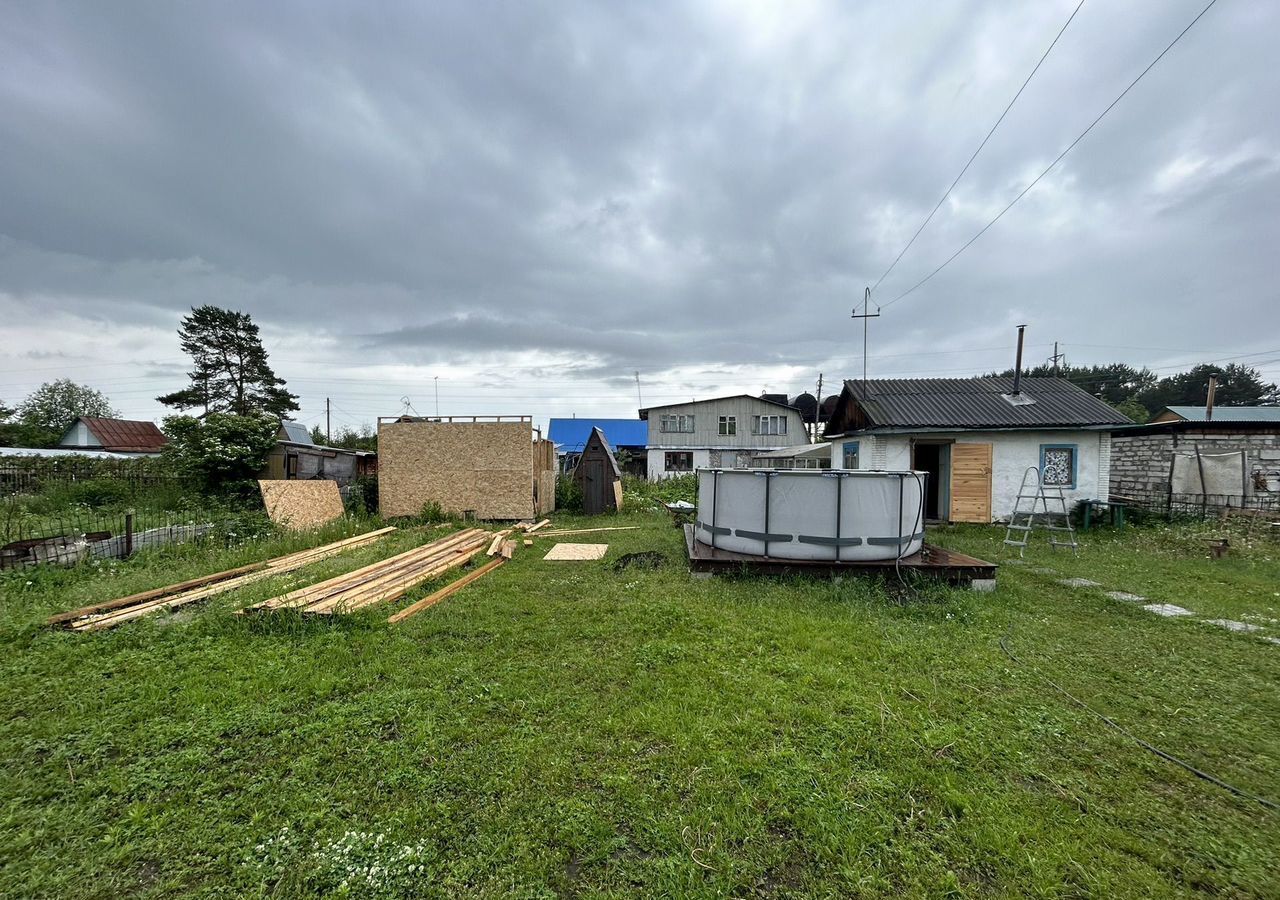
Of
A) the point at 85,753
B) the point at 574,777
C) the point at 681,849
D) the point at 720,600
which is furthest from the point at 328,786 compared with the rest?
the point at 720,600

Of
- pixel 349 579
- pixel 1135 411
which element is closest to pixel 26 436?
pixel 349 579

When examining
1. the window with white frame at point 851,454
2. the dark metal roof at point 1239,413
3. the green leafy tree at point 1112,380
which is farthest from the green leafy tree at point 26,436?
the green leafy tree at point 1112,380

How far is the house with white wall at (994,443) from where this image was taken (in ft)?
37.0

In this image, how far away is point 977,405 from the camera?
40.2 feet

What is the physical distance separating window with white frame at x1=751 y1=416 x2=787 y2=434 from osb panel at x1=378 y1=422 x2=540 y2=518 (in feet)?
67.5

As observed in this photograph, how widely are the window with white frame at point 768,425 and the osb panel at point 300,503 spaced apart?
23.9 m

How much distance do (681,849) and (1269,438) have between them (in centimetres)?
1652

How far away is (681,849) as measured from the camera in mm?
2053

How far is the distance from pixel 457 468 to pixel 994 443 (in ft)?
44.7

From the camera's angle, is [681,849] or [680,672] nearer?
[681,849]

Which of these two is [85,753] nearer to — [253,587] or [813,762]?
[253,587]

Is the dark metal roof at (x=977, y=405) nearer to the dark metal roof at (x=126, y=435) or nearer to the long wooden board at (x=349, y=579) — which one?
the long wooden board at (x=349, y=579)

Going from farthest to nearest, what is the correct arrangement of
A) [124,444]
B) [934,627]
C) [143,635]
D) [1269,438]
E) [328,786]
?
[124,444] < [1269,438] < [934,627] < [143,635] < [328,786]

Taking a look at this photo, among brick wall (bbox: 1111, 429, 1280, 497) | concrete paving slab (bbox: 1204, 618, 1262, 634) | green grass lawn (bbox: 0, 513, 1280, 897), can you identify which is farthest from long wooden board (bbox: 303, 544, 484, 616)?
brick wall (bbox: 1111, 429, 1280, 497)
